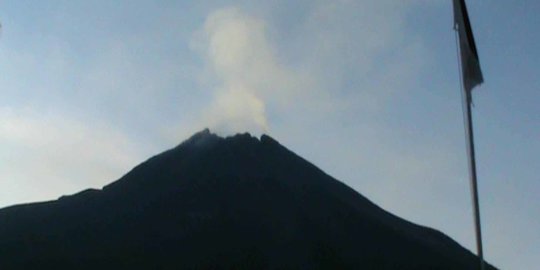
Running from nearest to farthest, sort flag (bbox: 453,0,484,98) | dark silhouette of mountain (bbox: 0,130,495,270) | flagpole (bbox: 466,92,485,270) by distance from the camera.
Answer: flagpole (bbox: 466,92,485,270) → flag (bbox: 453,0,484,98) → dark silhouette of mountain (bbox: 0,130,495,270)

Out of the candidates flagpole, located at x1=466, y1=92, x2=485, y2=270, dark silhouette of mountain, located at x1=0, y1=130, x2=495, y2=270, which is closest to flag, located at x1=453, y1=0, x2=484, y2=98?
flagpole, located at x1=466, y1=92, x2=485, y2=270

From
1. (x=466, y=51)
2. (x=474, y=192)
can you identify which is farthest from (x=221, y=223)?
(x=474, y=192)

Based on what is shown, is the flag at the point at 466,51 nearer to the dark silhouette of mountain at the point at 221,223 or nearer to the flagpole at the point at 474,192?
the flagpole at the point at 474,192

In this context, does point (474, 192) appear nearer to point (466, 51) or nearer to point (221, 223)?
point (466, 51)

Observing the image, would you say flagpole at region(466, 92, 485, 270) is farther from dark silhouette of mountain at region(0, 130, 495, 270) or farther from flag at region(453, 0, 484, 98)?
dark silhouette of mountain at region(0, 130, 495, 270)

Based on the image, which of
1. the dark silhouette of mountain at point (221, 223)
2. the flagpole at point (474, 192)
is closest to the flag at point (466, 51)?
the flagpole at point (474, 192)

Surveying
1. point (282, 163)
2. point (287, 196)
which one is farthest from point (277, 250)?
point (282, 163)
